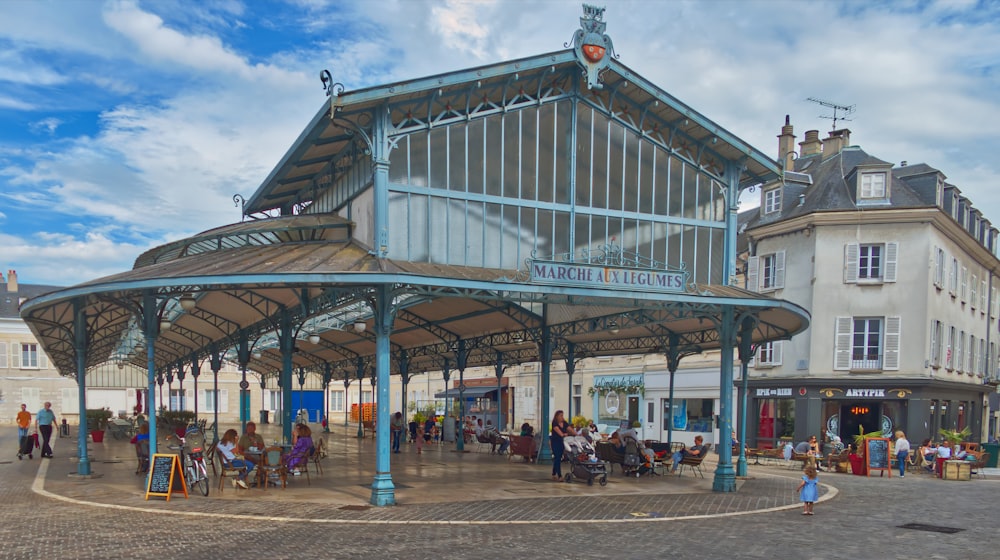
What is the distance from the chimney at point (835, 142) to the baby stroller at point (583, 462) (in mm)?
24238

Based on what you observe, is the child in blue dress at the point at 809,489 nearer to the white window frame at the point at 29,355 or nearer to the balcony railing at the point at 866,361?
the balcony railing at the point at 866,361

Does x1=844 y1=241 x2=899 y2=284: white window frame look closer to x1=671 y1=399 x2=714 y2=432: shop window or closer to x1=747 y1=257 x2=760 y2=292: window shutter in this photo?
x1=747 y1=257 x2=760 y2=292: window shutter

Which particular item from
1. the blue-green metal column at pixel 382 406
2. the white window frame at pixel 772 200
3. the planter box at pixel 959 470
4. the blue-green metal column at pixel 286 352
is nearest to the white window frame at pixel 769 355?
the white window frame at pixel 772 200

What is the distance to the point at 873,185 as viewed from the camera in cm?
2953

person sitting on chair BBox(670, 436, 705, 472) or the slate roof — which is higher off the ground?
the slate roof

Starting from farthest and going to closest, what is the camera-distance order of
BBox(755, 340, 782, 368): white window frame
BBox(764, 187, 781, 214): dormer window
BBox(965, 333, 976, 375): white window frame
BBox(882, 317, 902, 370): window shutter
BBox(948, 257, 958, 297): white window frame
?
BBox(965, 333, 976, 375): white window frame
BBox(764, 187, 781, 214): dormer window
BBox(755, 340, 782, 368): white window frame
BBox(948, 257, 958, 297): white window frame
BBox(882, 317, 902, 370): window shutter

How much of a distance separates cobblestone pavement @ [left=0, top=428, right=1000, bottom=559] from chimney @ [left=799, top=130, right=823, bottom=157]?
22979 millimetres

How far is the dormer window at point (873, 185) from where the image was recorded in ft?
96.6

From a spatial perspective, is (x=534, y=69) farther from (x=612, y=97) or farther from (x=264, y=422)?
(x=264, y=422)

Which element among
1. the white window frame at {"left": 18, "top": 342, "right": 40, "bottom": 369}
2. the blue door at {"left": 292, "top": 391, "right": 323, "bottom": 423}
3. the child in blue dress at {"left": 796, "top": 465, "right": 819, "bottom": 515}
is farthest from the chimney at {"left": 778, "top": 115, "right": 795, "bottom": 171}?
the white window frame at {"left": 18, "top": 342, "right": 40, "bottom": 369}

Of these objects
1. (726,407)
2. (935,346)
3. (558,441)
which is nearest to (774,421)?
(935,346)

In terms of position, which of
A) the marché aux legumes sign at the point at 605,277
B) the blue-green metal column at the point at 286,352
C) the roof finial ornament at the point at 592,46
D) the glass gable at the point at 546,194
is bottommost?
the blue-green metal column at the point at 286,352

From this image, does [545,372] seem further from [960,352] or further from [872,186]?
[960,352]

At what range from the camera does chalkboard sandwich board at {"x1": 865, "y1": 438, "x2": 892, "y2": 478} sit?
2139 centimetres
